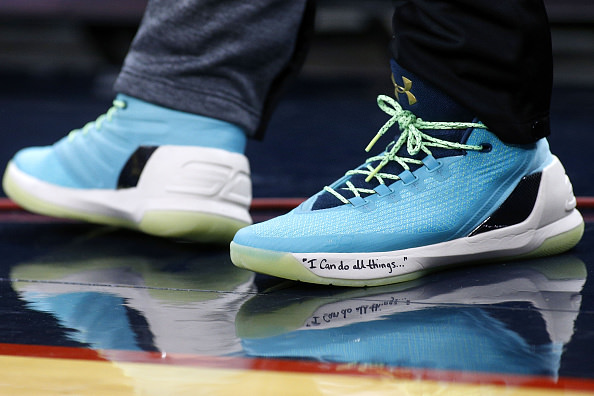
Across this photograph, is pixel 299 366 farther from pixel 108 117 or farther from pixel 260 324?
pixel 108 117

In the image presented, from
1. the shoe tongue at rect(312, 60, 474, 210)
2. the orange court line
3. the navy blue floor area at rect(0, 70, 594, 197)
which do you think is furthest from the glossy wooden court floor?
the navy blue floor area at rect(0, 70, 594, 197)

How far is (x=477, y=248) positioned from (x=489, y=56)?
0.69 feet

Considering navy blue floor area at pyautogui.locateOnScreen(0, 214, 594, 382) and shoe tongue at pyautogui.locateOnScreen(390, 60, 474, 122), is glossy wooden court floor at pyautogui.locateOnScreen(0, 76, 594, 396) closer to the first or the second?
navy blue floor area at pyautogui.locateOnScreen(0, 214, 594, 382)

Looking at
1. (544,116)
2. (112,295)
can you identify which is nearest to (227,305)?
(112,295)

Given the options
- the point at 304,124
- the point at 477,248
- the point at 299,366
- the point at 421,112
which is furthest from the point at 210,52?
the point at 304,124

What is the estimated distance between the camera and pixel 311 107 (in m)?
2.88

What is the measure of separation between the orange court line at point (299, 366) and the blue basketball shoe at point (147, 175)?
0.41 metres

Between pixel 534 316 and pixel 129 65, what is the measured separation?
0.68 m

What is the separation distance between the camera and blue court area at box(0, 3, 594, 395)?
593 mm

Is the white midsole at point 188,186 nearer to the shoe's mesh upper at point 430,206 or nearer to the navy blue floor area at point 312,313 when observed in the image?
the navy blue floor area at point 312,313

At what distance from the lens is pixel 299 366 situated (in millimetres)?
617

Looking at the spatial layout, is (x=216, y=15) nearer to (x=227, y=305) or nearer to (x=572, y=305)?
(x=227, y=305)

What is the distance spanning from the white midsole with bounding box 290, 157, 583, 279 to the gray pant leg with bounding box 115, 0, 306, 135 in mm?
342

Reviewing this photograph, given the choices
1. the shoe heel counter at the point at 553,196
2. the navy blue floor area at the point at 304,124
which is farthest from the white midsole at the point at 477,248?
the navy blue floor area at the point at 304,124
